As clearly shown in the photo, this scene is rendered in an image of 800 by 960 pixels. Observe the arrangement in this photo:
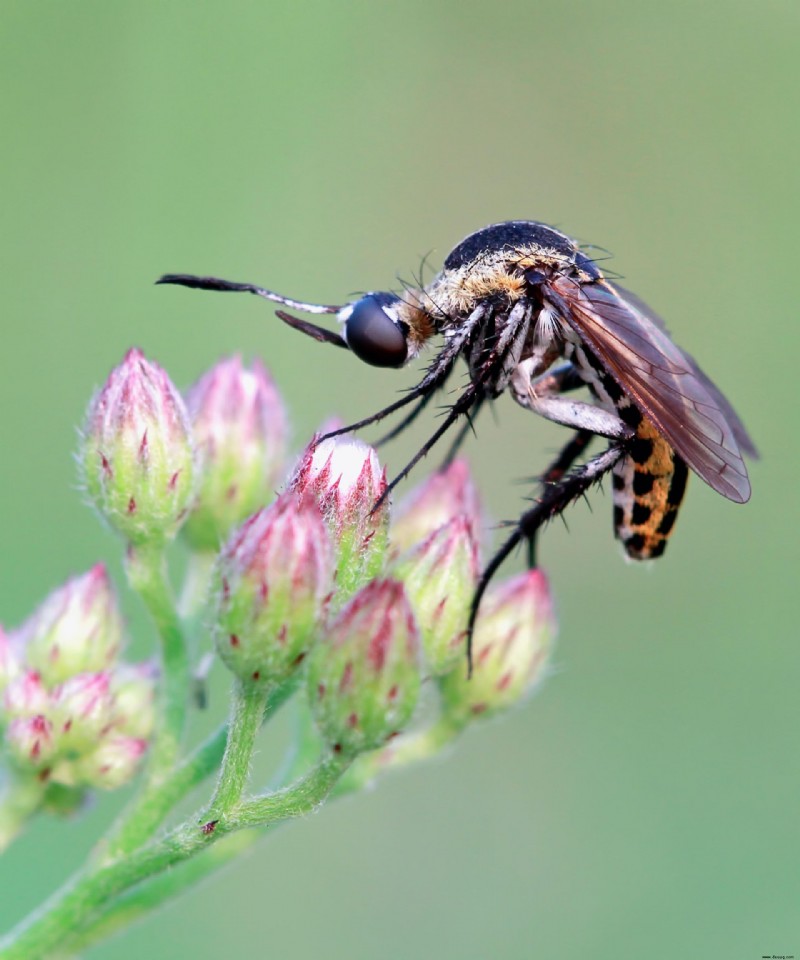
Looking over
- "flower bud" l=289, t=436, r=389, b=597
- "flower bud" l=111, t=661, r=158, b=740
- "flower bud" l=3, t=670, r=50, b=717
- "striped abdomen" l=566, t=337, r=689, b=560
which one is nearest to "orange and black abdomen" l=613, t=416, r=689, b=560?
"striped abdomen" l=566, t=337, r=689, b=560

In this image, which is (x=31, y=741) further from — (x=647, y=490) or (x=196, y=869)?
(x=647, y=490)

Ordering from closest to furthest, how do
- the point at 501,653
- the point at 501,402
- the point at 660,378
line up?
the point at 660,378, the point at 501,653, the point at 501,402

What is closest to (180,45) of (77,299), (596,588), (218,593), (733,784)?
(77,299)

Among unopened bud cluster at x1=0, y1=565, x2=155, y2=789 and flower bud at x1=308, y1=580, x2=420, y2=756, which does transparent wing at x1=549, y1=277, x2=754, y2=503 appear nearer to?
flower bud at x1=308, y1=580, x2=420, y2=756

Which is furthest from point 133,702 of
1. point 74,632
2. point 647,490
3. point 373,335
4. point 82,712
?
point 647,490

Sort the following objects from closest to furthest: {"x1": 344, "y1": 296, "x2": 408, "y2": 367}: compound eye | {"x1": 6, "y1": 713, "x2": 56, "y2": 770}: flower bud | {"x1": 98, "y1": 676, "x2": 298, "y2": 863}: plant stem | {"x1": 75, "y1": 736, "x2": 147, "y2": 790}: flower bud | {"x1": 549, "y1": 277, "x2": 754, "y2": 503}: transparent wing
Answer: {"x1": 98, "y1": 676, "x2": 298, "y2": 863}: plant stem, {"x1": 6, "y1": 713, "x2": 56, "y2": 770}: flower bud, {"x1": 75, "y1": 736, "x2": 147, "y2": 790}: flower bud, {"x1": 549, "y1": 277, "x2": 754, "y2": 503}: transparent wing, {"x1": 344, "y1": 296, "x2": 408, "y2": 367}: compound eye

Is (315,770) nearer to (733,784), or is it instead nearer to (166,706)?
(166,706)

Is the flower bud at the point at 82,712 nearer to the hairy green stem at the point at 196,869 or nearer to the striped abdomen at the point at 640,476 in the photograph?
the hairy green stem at the point at 196,869
